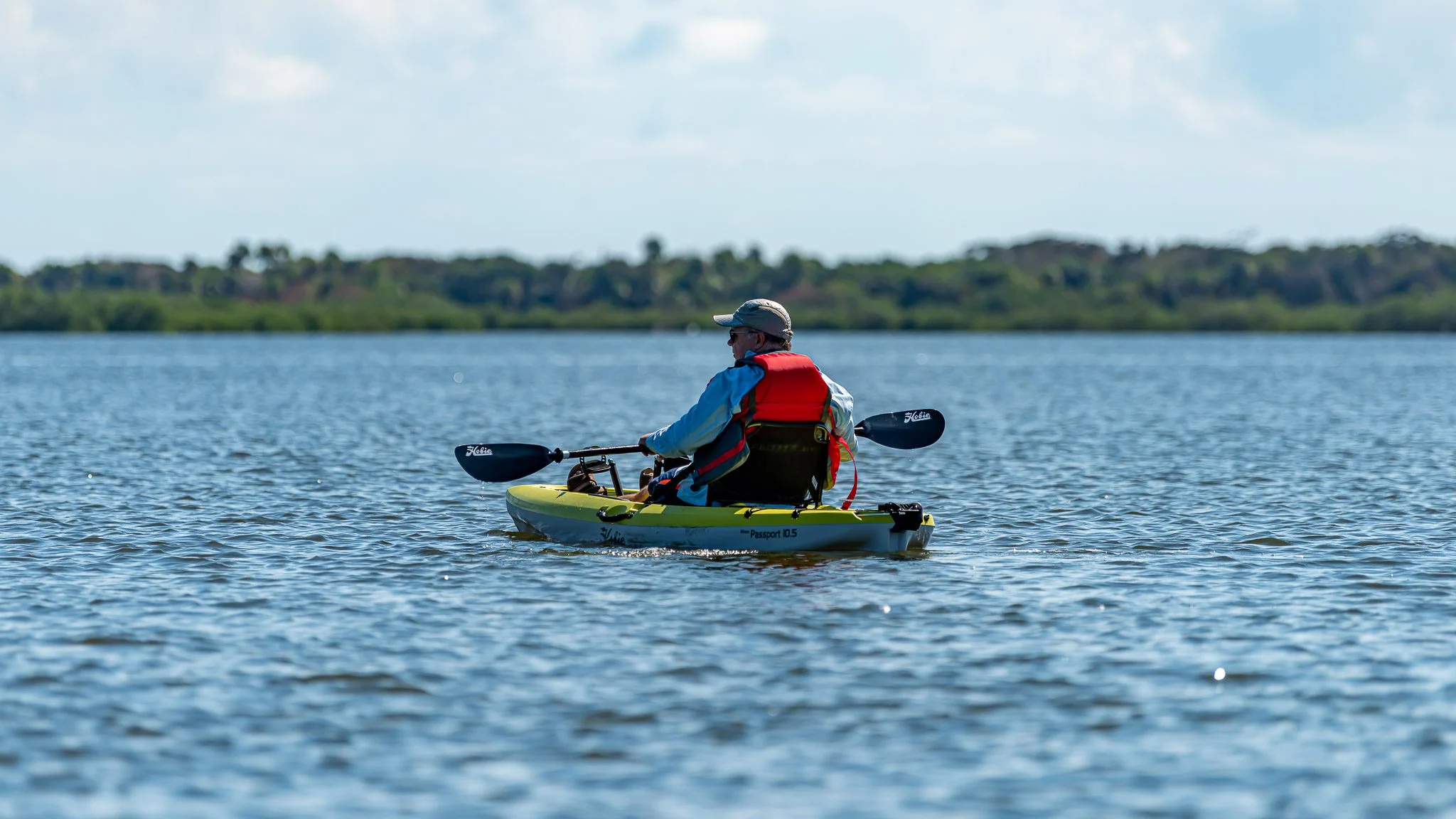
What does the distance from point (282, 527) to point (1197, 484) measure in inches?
465

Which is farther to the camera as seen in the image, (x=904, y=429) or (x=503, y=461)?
(x=503, y=461)

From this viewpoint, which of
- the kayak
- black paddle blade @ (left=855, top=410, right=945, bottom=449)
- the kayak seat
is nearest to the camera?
the kayak

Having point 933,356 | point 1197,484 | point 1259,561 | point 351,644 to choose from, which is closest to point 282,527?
point 351,644

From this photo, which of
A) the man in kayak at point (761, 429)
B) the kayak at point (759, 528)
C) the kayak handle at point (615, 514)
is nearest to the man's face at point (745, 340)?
the man in kayak at point (761, 429)

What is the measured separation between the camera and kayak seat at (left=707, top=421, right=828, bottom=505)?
14.5 m

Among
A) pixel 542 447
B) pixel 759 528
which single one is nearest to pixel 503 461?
pixel 542 447

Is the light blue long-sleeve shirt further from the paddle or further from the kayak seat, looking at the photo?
the paddle

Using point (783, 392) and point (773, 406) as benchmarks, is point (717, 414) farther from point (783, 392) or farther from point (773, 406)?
point (783, 392)

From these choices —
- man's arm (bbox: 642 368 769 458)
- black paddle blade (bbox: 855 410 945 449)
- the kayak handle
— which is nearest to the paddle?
black paddle blade (bbox: 855 410 945 449)

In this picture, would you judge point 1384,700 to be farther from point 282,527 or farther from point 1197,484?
point 1197,484

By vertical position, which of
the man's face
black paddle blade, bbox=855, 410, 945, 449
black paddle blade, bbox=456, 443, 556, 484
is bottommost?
black paddle blade, bbox=456, 443, 556, 484

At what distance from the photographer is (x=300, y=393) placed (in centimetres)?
5425

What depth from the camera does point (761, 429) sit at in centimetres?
1445

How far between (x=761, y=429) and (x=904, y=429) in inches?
92.6
